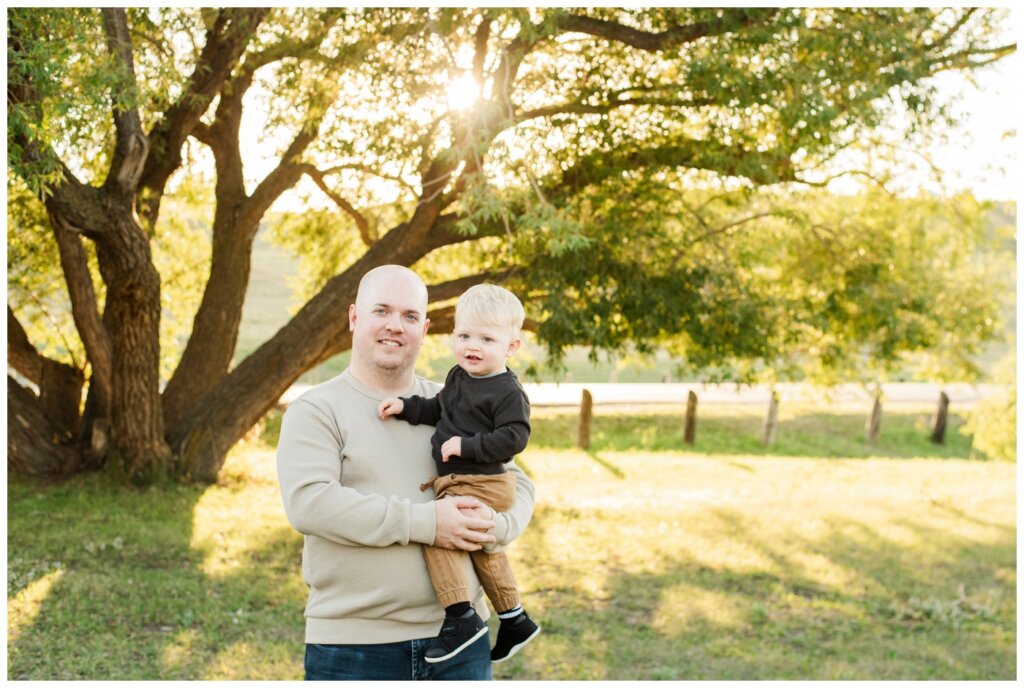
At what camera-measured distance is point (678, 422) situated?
2552 cm

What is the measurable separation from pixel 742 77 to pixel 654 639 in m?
4.98

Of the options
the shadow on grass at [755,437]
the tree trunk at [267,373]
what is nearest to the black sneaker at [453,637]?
the tree trunk at [267,373]

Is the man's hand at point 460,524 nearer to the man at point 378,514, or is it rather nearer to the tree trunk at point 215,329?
the man at point 378,514

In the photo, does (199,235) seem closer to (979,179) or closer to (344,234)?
(344,234)

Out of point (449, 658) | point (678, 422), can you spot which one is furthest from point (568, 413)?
point (449, 658)

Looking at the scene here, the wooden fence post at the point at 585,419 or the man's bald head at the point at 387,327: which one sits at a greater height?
the man's bald head at the point at 387,327

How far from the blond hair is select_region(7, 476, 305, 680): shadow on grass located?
4.89 metres

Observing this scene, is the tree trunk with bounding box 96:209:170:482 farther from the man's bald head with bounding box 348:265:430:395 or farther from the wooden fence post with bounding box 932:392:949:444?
the wooden fence post with bounding box 932:392:949:444

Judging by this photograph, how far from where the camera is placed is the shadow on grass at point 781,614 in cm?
788

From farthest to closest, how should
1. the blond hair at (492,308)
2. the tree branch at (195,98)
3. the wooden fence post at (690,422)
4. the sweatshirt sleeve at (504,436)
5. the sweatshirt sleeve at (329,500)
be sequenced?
the wooden fence post at (690,422) → the tree branch at (195,98) → the blond hair at (492,308) → the sweatshirt sleeve at (504,436) → the sweatshirt sleeve at (329,500)

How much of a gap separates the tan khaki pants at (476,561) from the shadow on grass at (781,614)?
4681mm

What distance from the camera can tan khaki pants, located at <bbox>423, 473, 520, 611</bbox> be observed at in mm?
2799

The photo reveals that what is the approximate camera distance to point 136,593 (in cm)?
858

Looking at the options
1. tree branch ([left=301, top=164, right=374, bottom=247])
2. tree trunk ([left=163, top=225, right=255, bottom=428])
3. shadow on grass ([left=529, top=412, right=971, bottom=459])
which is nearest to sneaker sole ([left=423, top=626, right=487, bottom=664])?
tree branch ([left=301, top=164, right=374, bottom=247])
